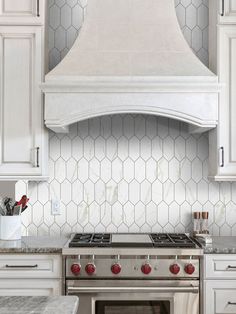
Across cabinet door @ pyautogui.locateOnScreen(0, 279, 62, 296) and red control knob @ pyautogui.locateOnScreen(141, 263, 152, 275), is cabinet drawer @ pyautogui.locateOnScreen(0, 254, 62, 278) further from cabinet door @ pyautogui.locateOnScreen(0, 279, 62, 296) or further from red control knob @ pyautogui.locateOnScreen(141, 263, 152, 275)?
red control knob @ pyautogui.locateOnScreen(141, 263, 152, 275)

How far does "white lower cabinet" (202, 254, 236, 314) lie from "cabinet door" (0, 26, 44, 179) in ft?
4.10

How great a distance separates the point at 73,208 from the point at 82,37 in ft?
3.98

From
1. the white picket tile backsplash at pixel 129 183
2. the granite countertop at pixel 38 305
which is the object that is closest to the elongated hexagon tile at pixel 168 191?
the white picket tile backsplash at pixel 129 183

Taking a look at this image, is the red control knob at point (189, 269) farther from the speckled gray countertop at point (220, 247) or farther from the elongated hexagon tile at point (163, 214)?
the elongated hexagon tile at point (163, 214)

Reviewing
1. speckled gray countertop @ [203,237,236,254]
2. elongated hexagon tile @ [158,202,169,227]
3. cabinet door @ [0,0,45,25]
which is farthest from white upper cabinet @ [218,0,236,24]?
speckled gray countertop @ [203,237,236,254]

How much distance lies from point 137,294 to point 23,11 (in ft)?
6.41

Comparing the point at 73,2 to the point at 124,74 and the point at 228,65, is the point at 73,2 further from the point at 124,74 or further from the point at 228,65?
the point at 228,65

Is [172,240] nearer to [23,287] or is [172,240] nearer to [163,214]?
[163,214]

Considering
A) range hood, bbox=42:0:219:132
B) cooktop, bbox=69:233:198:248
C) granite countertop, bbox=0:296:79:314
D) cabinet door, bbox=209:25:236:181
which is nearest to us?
granite countertop, bbox=0:296:79:314

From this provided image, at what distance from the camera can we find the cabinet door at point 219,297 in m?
2.98

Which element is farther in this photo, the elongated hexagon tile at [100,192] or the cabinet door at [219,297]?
the elongated hexagon tile at [100,192]

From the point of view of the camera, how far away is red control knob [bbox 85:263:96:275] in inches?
116

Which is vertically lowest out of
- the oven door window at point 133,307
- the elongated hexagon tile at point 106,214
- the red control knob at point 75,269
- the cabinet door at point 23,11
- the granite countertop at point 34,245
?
the oven door window at point 133,307

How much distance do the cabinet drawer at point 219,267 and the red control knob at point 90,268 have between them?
669 mm
